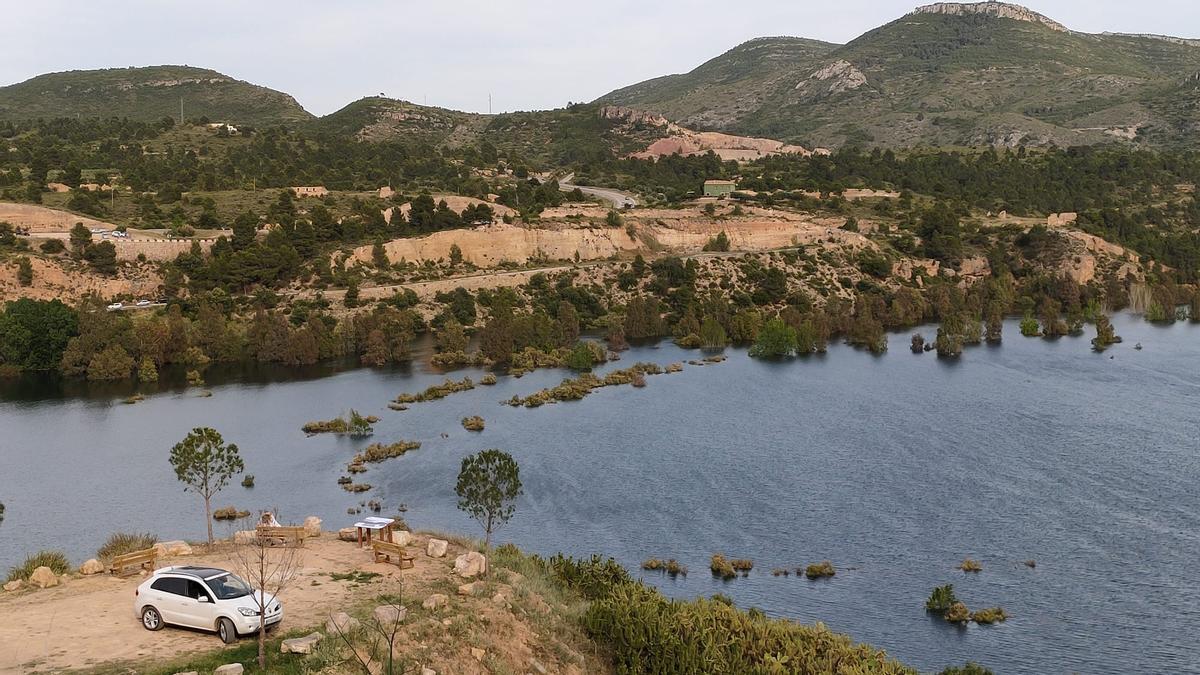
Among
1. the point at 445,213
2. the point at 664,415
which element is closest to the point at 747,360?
the point at 664,415

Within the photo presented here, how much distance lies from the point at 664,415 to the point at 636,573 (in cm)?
2732

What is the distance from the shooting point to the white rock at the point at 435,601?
2348 cm

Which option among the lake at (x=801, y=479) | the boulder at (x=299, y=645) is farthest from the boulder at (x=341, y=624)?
the lake at (x=801, y=479)

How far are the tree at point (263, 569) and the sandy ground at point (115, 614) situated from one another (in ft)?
1.03

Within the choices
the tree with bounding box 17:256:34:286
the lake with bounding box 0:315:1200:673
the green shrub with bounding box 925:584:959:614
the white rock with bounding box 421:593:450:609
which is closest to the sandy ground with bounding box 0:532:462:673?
the white rock with bounding box 421:593:450:609

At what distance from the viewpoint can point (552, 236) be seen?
113375 millimetres

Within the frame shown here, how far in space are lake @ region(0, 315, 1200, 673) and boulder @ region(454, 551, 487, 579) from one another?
45.2 ft

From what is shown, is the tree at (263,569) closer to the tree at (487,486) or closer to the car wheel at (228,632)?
the car wheel at (228,632)

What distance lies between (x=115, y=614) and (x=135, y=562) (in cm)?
332

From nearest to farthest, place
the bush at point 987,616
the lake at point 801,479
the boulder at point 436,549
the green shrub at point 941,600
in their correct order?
the boulder at point 436,549
the bush at point 987,616
the green shrub at point 941,600
the lake at point 801,479

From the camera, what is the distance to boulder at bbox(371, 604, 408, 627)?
21962 mm

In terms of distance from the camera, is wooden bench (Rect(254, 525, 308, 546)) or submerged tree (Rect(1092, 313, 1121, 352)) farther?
submerged tree (Rect(1092, 313, 1121, 352))

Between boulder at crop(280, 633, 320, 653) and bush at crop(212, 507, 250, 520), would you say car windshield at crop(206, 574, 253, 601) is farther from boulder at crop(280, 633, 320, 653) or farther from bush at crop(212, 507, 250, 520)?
bush at crop(212, 507, 250, 520)

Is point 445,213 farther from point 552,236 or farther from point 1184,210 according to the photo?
point 1184,210
